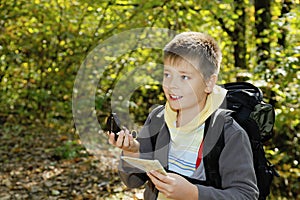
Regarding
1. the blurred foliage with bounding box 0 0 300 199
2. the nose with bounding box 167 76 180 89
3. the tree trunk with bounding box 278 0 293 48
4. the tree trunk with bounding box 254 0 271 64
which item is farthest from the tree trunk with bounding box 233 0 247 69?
the nose with bounding box 167 76 180 89

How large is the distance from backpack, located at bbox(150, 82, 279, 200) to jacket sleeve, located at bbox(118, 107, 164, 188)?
0.03 metres

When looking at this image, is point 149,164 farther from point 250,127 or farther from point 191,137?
point 250,127

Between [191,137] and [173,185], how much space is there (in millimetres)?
320

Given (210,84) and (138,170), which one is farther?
(138,170)

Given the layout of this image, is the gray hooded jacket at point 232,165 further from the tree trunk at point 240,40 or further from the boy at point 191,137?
the tree trunk at point 240,40

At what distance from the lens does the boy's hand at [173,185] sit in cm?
184

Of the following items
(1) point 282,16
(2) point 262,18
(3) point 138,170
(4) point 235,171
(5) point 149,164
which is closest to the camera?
(5) point 149,164

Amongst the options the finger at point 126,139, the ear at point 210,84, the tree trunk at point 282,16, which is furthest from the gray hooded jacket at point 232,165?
the tree trunk at point 282,16

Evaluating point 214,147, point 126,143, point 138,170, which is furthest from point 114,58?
point 214,147

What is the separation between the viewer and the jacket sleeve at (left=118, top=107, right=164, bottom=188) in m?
2.25

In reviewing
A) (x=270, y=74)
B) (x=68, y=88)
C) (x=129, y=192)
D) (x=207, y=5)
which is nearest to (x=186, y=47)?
(x=270, y=74)

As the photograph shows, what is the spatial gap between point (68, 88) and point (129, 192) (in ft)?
8.66

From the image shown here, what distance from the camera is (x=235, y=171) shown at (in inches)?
75.7

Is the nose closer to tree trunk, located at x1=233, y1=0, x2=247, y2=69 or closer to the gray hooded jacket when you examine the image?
the gray hooded jacket
